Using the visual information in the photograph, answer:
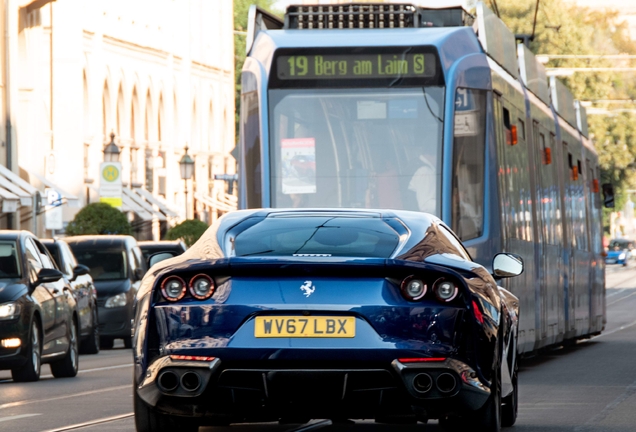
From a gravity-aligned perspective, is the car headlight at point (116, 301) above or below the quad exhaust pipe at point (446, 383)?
below

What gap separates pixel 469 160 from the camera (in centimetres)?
1627

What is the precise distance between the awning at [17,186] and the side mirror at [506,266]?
112ft

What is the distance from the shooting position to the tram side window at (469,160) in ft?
52.9

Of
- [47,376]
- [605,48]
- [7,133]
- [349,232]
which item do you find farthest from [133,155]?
[605,48]

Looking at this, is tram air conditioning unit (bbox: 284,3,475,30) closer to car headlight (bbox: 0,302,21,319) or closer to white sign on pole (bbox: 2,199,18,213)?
car headlight (bbox: 0,302,21,319)

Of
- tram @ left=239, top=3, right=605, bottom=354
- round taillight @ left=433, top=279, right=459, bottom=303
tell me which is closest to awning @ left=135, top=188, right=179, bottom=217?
tram @ left=239, top=3, right=605, bottom=354

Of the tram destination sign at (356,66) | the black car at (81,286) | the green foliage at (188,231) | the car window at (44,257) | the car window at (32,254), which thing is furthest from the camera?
the green foliage at (188,231)

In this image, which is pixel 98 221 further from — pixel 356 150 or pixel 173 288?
pixel 173 288

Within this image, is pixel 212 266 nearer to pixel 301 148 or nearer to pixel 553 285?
pixel 301 148

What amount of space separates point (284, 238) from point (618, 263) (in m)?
108

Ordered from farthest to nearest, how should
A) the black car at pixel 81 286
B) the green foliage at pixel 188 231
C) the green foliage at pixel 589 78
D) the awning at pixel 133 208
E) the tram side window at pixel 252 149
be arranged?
the green foliage at pixel 589 78
the awning at pixel 133 208
the green foliage at pixel 188 231
the black car at pixel 81 286
the tram side window at pixel 252 149

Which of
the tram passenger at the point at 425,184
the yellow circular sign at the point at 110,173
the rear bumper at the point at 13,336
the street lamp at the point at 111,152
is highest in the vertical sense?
the street lamp at the point at 111,152

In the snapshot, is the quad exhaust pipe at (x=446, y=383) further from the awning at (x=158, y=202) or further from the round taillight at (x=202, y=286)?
the awning at (x=158, y=202)

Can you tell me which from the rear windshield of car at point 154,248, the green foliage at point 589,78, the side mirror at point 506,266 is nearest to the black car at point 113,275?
the rear windshield of car at point 154,248
